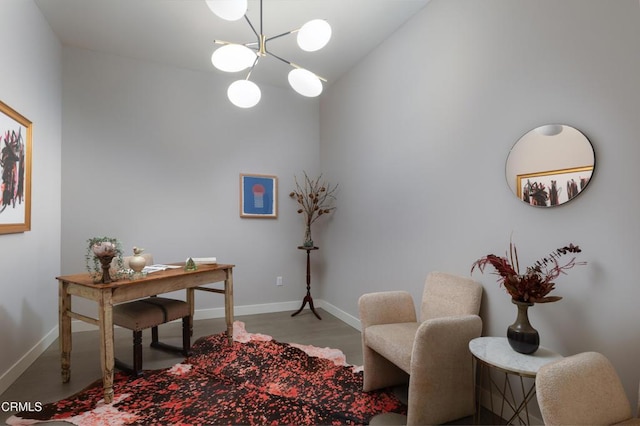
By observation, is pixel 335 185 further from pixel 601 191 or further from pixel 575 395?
pixel 575 395

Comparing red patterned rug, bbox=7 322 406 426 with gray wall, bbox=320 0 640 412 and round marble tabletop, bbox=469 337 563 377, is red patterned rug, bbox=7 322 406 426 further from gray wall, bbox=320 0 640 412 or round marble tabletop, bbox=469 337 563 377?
gray wall, bbox=320 0 640 412

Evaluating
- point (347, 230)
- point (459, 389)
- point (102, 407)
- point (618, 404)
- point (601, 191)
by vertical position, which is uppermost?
point (601, 191)

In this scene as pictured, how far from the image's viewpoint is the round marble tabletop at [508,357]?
147cm

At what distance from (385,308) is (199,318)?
8.42 feet

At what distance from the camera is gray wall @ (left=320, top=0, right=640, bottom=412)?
155cm

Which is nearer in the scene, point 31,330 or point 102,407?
point 102,407

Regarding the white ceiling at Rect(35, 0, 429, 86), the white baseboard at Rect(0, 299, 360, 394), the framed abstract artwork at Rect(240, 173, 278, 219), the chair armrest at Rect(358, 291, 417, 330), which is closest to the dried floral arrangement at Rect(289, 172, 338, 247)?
the framed abstract artwork at Rect(240, 173, 278, 219)

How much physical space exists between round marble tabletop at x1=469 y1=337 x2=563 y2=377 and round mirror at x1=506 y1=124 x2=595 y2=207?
788mm

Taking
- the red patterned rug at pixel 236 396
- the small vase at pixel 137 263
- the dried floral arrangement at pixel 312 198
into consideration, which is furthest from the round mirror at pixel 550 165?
the small vase at pixel 137 263

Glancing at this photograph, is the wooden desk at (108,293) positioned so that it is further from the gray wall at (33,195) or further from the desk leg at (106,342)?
the gray wall at (33,195)

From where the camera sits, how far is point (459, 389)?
1936 millimetres

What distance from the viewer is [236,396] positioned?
225cm

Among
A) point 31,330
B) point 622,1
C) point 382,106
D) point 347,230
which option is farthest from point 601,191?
point 31,330

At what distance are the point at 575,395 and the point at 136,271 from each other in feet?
8.84
